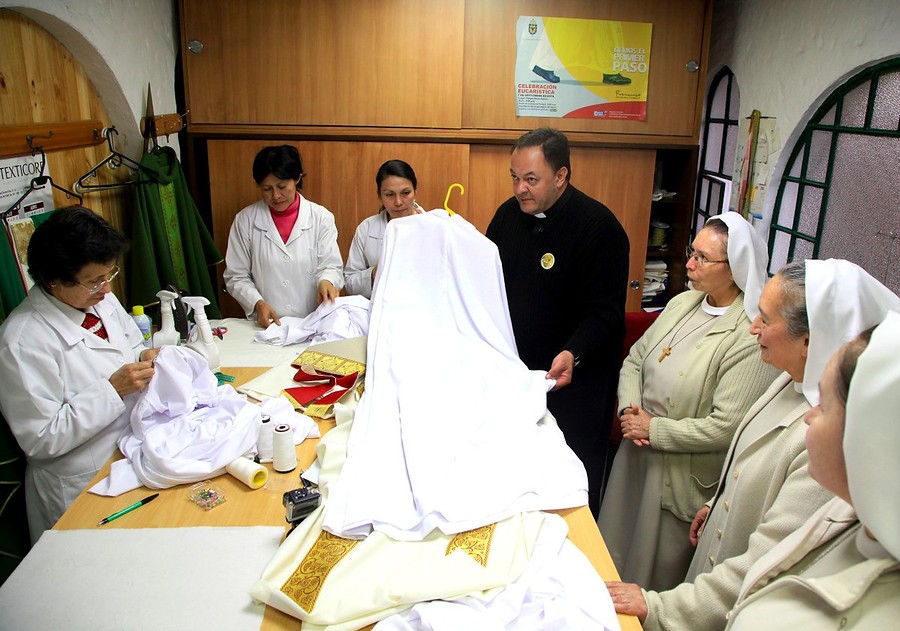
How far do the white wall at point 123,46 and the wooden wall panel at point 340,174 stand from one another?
310mm

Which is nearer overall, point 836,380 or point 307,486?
point 836,380

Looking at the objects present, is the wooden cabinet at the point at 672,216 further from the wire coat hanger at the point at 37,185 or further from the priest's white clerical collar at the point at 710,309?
the wire coat hanger at the point at 37,185

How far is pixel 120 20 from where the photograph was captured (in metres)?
2.83

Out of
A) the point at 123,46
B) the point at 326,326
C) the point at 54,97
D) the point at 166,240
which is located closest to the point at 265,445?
the point at 326,326

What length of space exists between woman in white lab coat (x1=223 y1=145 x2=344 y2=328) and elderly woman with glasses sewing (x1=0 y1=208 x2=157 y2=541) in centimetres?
114

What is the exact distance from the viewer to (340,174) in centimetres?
365

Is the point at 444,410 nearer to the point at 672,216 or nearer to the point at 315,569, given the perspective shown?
the point at 315,569

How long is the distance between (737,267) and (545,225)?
783 mm

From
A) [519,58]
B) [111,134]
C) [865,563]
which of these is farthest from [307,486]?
[519,58]

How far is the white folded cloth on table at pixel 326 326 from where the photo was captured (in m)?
A: 2.55

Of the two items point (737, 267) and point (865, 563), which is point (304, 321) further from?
point (865, 563)

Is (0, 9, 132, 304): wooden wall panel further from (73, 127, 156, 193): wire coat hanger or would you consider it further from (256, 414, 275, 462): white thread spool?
(256, 414, 275, 462): white thread spool

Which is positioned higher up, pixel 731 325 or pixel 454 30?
pixel 454 30

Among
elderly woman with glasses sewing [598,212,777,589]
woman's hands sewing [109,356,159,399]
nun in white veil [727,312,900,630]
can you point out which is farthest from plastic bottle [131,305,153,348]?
nun in white veil [727,312,900,630]
